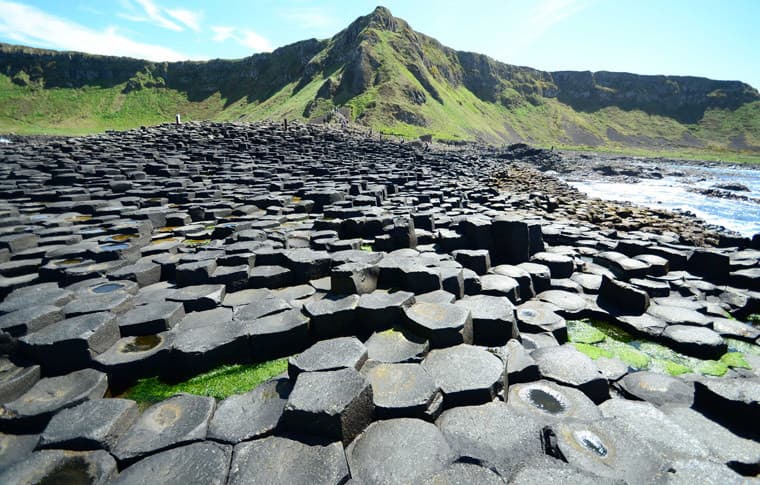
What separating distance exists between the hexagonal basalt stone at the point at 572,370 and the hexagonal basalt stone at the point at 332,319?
1907 mm

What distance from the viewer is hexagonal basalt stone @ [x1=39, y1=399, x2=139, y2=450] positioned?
88.4 inches

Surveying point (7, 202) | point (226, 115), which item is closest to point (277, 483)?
point (7, 202)

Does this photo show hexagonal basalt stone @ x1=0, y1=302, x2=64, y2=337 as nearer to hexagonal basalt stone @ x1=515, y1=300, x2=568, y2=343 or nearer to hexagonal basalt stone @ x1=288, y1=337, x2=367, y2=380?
hexagonal basalt stone @ x1=288, y1=337, x2=367, y2=380

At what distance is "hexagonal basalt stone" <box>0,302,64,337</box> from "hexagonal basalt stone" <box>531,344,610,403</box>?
4.93 m

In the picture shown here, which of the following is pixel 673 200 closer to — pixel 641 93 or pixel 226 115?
pixel 226 115

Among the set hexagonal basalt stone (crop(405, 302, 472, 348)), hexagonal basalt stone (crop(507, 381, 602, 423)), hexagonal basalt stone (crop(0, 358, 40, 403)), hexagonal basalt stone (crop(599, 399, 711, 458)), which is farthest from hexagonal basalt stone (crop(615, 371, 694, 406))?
hexagonal basalt stone (crop(0, 358, 40, 403))

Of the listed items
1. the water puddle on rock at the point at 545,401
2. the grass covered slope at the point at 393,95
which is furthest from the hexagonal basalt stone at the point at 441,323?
the grass covered slope at the point at 393,95

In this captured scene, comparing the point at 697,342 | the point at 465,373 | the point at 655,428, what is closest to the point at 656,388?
the point at 655,428

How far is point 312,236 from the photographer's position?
6535mm

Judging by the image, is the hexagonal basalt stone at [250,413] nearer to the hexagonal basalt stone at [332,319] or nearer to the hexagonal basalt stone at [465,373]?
the hexagonal basalt stone at [332,319]

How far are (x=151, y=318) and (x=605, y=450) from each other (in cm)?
413

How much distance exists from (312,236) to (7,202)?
29.6ft

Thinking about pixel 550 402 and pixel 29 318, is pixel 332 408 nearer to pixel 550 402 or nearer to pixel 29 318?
pixel 550 402

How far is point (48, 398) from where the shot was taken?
2693 mm
